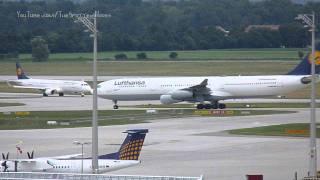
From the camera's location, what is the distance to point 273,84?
105312 millimetres

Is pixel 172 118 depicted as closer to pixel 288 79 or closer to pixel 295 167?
pixel 288 79

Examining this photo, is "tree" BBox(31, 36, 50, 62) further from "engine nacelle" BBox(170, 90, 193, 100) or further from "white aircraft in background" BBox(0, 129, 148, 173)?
"white aircraft in background" BBox(0, 129, 148, 173)

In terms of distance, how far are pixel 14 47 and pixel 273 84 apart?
317 ft

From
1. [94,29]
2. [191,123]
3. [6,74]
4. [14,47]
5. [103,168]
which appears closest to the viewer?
[94,29]

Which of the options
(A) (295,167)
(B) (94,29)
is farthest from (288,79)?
(B) (94,29)

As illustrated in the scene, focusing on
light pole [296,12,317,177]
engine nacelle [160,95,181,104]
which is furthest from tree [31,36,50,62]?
light pole [296,12,317,177]

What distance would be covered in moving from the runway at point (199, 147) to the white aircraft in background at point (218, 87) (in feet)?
34.2

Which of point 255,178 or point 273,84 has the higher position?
point 273,84

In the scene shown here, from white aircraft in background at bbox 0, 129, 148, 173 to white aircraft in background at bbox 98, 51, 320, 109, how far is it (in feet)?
181

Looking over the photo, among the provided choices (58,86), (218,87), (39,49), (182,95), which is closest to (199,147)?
(182,95)

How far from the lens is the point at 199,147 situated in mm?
67750

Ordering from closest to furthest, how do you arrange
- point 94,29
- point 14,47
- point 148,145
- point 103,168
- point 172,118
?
point 94,29 → point 103,168 → point 148,145 → point 172,118 → point 14,47

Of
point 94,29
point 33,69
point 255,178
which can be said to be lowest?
point 255,178

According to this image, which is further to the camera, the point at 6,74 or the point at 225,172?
the point at 6,74
